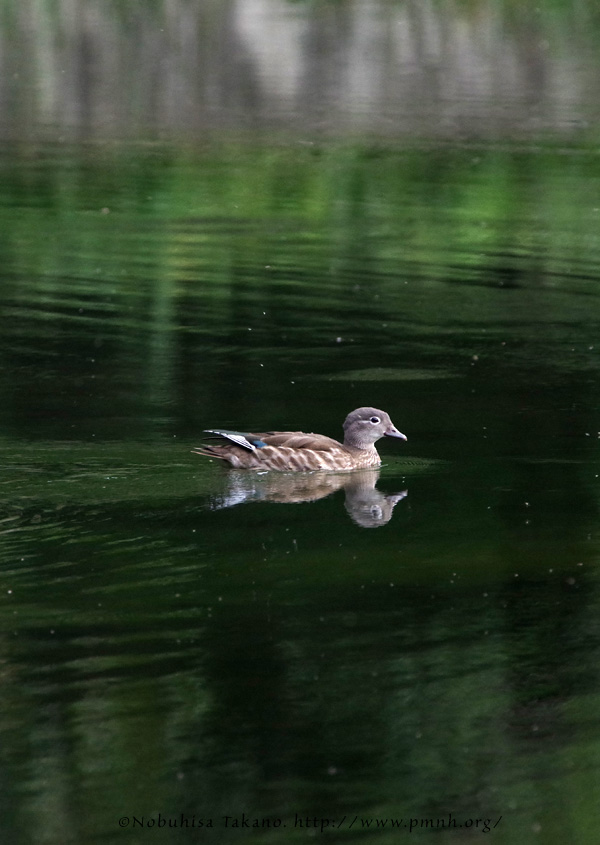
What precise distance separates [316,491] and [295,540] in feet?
5.17

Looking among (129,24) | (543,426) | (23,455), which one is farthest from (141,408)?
(129,24)

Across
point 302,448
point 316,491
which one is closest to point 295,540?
point 316,491

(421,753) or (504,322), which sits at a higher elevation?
(421,753)

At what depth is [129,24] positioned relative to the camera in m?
39.7

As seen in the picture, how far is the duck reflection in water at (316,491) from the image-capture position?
11375 millimetres

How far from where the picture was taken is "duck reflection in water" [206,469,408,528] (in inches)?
448

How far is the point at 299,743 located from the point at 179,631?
55.3 inches

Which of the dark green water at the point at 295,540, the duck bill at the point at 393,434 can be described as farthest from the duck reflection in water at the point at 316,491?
the duck bill at the point at 393,434

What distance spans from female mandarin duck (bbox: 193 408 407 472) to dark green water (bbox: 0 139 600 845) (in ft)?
0.47

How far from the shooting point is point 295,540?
10.5 metres

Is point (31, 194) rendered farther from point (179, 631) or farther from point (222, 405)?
point (179, 631)

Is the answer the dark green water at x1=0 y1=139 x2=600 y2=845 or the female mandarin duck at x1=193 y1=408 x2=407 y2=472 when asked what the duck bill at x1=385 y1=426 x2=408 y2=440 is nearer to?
the female mandarin duck at x1=193 y1=408 x2=407 y2=472

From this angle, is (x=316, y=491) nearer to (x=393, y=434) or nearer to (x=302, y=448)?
(x=302, y=448)

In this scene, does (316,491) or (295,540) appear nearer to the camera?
(295,540)
